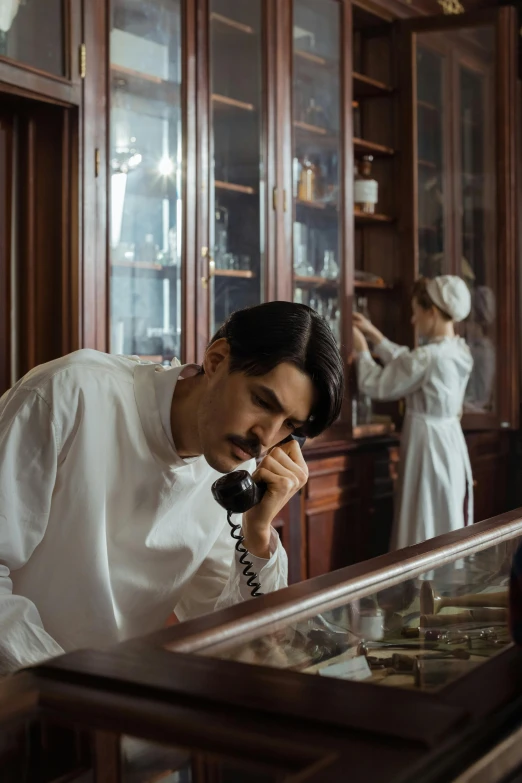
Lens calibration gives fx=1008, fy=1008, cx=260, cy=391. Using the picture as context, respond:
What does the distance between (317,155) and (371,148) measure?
0.54 m

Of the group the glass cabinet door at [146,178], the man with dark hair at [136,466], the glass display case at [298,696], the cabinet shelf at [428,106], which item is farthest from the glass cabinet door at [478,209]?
the glass display case at [298,696]

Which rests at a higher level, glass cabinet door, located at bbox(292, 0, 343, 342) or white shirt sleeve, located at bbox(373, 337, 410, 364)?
glass cabinet door, located at bbox(292, 0, 343, 342)

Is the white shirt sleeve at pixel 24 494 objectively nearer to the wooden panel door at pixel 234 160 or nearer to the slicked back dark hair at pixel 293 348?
the slicked back dark hair at pixel 293 348

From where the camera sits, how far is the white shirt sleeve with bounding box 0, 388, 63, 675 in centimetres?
152

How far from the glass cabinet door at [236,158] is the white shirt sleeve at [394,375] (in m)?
0.68

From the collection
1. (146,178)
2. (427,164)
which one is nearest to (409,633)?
(146,178)

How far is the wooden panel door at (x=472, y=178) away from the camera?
198 inches

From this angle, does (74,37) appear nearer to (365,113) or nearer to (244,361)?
(244,361)

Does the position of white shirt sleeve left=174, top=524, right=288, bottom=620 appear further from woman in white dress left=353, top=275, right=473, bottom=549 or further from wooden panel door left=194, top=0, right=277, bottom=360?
woman in white dress left=353, top=275, right=473, bottom=549

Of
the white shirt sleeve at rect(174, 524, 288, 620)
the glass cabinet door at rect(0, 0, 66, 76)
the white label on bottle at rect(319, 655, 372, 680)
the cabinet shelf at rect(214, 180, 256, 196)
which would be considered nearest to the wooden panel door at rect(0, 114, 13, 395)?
the glass cabinet door at rect(0, 0, 66, 76)

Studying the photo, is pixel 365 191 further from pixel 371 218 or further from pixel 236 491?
pixel 236 491

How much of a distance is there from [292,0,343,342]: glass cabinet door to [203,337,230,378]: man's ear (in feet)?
8.61

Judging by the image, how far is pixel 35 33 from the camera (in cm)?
308

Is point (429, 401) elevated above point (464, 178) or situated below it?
below
